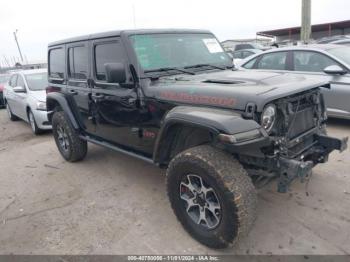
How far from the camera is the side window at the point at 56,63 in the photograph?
5.22m

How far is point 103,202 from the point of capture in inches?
158

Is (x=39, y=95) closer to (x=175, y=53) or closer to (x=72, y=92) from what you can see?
(x=72, y=92)

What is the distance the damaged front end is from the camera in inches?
105

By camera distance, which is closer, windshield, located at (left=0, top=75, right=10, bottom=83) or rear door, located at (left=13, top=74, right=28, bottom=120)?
rear door, located at (left=13, top=74, right=28, bottom=120)

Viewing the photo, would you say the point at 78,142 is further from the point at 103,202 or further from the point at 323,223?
the point at 323,223

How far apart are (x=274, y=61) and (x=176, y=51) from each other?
3.57 meters

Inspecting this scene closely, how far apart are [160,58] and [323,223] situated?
8.02 ft

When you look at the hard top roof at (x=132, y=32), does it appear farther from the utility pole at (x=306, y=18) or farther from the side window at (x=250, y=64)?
the utility pole at (x=306, y=18)

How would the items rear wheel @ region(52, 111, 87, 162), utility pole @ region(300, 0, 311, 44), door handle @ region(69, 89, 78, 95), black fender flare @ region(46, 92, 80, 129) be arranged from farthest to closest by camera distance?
utility pole @ region(300, 0, 311, 44)
rear wheel @ region(52, 111, 87, 162)
black fender flare @ region(46, 92, 80, 129)
door handle @ region(69, 89, 78, 95)

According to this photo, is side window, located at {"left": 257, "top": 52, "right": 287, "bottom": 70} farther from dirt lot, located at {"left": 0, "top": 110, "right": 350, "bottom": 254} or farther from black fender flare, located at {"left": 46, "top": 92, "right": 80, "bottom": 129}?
black fender flare, located at {"left": 46, "top": 92, "right": 80, "bottom": 129}

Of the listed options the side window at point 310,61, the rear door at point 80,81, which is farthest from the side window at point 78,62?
the side window at point 310,61

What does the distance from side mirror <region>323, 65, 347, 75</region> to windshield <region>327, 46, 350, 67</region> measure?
7.7 inches

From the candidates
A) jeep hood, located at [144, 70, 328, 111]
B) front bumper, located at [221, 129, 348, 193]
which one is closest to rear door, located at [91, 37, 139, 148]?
jeep hood, located at [144, 70, 328, 111]

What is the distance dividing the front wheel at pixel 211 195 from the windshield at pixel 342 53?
4.31 meters
